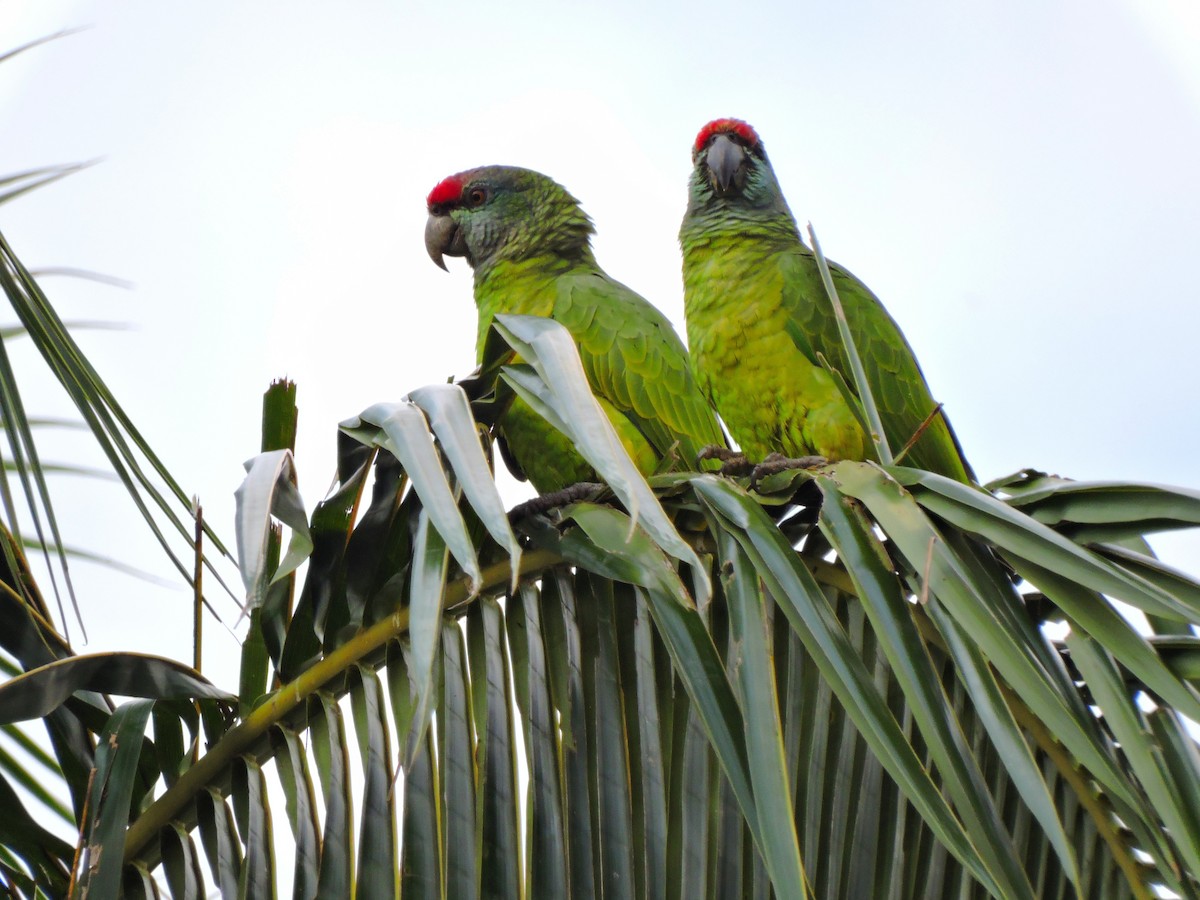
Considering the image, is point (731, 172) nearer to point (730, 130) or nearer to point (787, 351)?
point (730, 130)

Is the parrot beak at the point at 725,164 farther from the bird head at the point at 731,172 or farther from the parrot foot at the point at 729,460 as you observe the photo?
the parrot foot at the point at 729,460

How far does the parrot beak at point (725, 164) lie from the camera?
11.6 ft

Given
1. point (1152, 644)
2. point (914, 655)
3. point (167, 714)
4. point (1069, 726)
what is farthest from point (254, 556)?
point (1152, 644)

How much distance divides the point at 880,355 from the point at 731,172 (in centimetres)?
80

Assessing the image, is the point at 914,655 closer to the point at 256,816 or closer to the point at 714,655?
the point at 714,655

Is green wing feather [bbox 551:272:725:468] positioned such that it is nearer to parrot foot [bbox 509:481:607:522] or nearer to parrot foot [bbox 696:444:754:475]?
parrot foot [bbox 696:444:754:475]

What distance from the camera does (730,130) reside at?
3674mm

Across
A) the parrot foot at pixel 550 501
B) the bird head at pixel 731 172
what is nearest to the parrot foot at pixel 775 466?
the parrot foot at pixel 550 501

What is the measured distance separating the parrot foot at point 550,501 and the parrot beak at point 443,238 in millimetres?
2438

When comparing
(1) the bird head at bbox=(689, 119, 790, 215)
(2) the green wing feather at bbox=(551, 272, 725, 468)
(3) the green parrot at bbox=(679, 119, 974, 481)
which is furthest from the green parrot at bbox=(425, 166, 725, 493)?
(1) the bird head at bbox=(689, 119, 790, 215)

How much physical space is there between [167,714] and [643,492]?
712 mm

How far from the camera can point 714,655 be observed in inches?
43.3

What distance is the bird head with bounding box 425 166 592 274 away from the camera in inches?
151

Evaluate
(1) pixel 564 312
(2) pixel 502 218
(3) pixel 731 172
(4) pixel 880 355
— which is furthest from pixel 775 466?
(2) pixel 502 218
